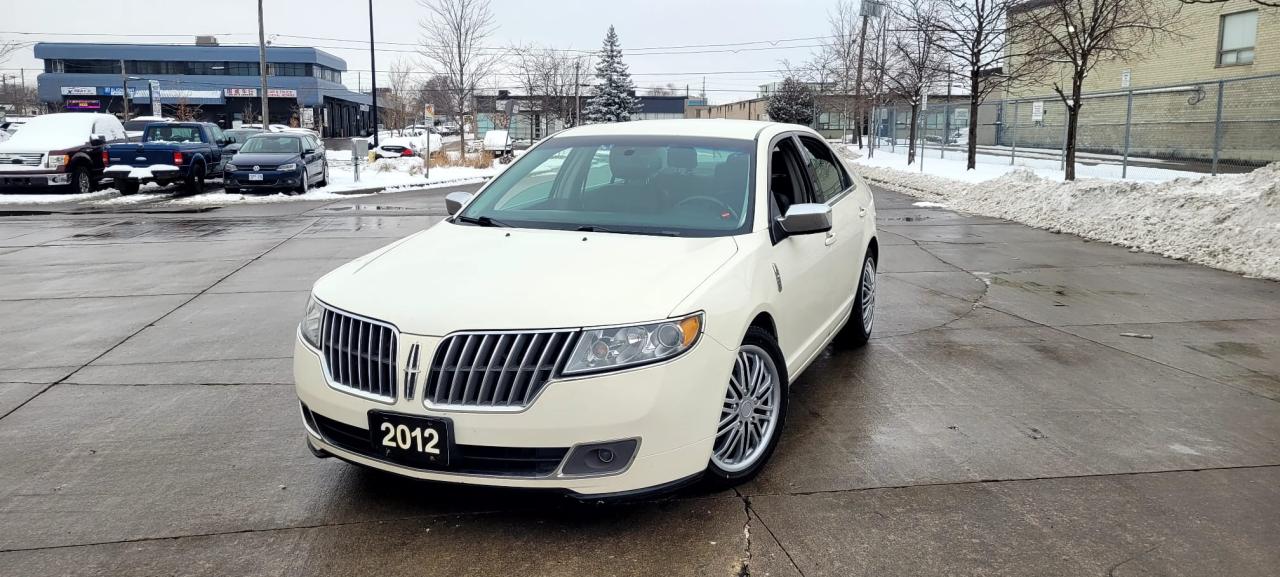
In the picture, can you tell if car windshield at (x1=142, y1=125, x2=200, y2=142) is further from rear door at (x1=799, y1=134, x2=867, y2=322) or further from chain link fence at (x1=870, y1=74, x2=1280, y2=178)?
chain link fence at (x1=870, y1=74, x2=1280, y2=178)

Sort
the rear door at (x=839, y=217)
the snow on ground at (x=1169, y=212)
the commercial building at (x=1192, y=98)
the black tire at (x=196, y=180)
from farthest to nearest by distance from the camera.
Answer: the commercial building at (x=1192, y=98)
the black tire at (x=196, y=180)
the snow on ground at (x=1169, y=212)
the rear door at (x=839, y=217)

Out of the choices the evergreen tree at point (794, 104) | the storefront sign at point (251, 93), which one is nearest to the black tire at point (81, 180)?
the evergreen tree at point (794, 104)

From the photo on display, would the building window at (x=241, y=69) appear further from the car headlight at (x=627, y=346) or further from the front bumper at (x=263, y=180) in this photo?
the car headlight at (x=627, y=346)

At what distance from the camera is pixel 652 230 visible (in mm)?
4352

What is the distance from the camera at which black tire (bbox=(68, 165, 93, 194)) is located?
70.1 feet

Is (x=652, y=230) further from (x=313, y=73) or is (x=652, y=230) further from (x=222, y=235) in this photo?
(x=313, y=73)

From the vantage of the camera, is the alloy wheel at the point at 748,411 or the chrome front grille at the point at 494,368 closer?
the chrome front grille at the point at 494,368

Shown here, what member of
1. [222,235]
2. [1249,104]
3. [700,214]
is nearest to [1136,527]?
[700,214]

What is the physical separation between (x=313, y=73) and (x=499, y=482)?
84463 millimetres

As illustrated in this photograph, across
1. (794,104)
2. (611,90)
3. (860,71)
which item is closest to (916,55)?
(860,71)

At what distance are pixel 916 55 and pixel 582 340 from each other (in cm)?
3438

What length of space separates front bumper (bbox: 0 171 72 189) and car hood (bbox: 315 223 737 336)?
809 inches

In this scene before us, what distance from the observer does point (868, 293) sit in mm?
6652

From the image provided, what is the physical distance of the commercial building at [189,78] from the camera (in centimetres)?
7781
